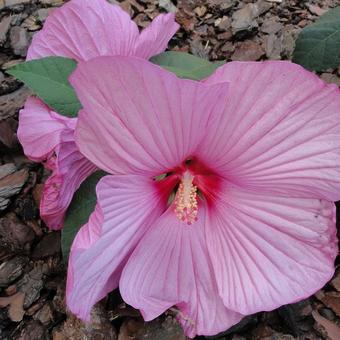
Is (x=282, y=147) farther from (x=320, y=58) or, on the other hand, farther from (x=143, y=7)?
(x=143, y=7)

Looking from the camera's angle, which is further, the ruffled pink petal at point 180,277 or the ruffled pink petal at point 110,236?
the ruffled pink petal at point 180,277

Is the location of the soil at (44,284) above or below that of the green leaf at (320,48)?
below

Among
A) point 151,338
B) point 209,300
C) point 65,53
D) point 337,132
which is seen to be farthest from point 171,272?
point 65,53

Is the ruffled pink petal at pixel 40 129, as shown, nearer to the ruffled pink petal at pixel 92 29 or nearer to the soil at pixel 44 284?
the ruffled pink petal at pixel 92 29

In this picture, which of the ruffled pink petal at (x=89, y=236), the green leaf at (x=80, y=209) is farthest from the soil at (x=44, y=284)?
the ruffled pink petal at (x=89, y=236)

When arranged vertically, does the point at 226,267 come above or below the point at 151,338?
above

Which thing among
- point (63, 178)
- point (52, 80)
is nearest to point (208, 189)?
point (63, 178)
